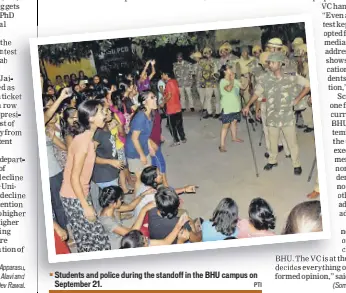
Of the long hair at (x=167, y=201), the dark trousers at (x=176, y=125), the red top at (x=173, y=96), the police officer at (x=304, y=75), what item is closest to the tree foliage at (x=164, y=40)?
the red top at (x=173, y=96)

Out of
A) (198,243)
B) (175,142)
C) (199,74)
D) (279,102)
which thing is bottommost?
(198,243)

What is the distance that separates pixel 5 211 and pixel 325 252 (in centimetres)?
104

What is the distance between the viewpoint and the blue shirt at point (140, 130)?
1.89 metres

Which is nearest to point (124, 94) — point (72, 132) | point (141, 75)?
point (141, 75)

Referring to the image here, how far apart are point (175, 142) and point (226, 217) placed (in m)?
0.29

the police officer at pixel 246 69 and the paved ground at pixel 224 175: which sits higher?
the police officer at pixel 246 69

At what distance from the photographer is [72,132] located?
1.88 m

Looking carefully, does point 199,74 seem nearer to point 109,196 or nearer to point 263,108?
point 263,108

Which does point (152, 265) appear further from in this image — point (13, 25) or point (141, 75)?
point (13, 25)

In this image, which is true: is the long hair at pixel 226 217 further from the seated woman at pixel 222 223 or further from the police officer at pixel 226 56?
the police officer at pixel 226 56

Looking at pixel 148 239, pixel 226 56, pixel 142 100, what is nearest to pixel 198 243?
pixel 148 239

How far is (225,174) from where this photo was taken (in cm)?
191

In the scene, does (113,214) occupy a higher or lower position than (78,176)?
lower

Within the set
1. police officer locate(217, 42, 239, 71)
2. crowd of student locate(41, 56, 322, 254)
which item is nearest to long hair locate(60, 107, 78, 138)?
crowd of student locate(41, 56, 322, 254)
